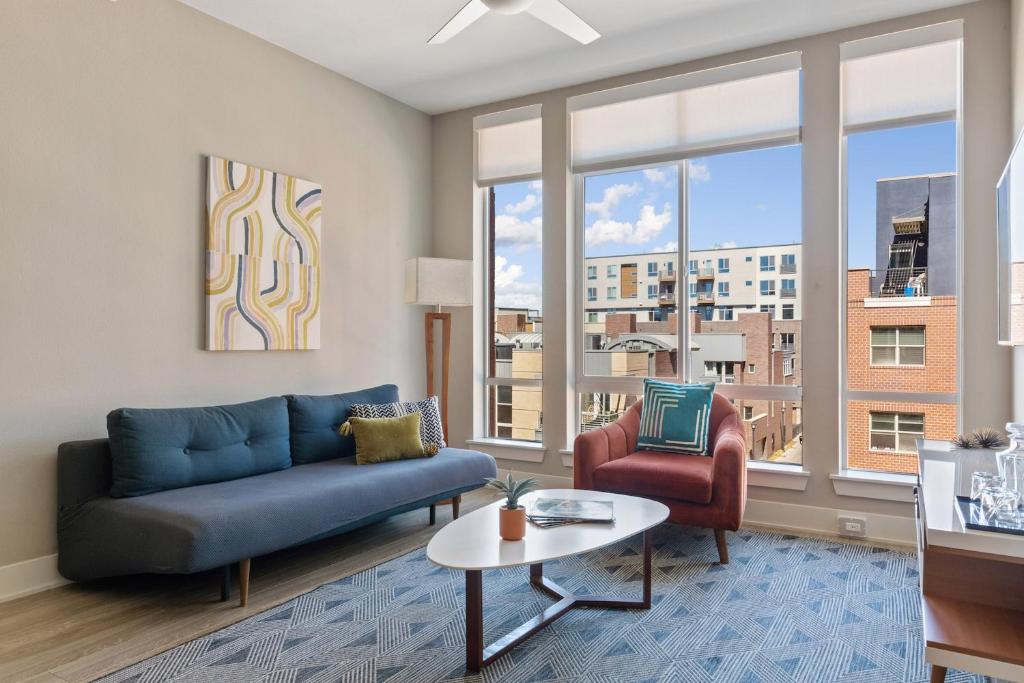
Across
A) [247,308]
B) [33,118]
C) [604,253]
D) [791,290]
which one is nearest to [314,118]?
[247,308]

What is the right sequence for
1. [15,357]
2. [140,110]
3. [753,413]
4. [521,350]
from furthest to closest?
[521,350], [753,413], [140,110], [15,357]

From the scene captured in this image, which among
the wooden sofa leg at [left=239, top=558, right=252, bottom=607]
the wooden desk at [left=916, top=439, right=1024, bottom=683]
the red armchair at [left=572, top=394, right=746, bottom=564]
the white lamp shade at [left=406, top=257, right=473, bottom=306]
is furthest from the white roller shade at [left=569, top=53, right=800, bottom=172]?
the wooden sofa leg at [left=239, top=558, right=252, bottom=607]

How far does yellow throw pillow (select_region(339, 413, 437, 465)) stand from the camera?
3.85 m

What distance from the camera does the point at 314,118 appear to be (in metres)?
4.39

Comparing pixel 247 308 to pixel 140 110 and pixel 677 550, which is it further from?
pixel 677 550

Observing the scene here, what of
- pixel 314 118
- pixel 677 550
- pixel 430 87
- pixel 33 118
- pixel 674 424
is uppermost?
pixel 430 87

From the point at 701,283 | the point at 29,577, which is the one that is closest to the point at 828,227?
the point at 701,283

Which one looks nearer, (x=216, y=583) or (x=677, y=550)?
(x=216, y=583)

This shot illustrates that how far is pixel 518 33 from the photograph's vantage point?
13.2 feet

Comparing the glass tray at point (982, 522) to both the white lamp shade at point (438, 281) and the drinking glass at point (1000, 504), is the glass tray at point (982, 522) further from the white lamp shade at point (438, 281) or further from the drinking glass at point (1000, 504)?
the white lamp shade at point (438, 281)

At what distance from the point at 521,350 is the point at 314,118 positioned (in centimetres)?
223

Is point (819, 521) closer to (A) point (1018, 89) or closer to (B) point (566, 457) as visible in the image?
(B) point (566, 457)

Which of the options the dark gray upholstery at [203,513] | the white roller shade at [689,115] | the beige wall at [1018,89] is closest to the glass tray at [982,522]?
the beige wall at [1018,89]

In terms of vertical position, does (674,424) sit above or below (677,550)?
above
